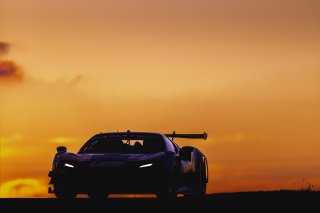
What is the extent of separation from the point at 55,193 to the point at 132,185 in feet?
5.56

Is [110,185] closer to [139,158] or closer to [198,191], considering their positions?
[139,158]

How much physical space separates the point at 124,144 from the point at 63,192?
187 centimetres

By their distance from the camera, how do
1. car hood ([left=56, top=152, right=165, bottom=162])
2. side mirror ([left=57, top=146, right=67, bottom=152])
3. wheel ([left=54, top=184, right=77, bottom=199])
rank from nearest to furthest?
car hood ([left=56, top=152, right=165, bottom=162]) < wheel ([left=54, top=184, right=77, bottom=199]) < side mirror ([left=57, top=146, right=67, bottom=152])

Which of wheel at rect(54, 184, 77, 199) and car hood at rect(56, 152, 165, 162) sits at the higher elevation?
car hood at rect(56, 152, 165, 162)

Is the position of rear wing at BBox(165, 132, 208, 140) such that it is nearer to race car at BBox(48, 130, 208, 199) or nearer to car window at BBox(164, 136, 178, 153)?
car window at BBox(164, 136, 178, 153)

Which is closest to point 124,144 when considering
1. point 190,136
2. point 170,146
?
point 170,146

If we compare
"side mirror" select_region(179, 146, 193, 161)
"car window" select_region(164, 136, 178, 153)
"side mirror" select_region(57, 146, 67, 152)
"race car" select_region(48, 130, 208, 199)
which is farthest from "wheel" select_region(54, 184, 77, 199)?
"side mirror" select_region(179, 146, 193, 161)

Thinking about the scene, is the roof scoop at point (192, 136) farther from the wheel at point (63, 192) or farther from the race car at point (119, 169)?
the wheel at point (63, 192)

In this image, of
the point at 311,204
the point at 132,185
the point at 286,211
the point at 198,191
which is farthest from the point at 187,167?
the point at 286,211

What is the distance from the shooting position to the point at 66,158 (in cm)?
1730

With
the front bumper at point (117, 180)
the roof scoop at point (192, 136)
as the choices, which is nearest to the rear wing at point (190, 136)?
the roof scoop at point (192, 136)

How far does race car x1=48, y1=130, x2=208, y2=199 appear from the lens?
16578 millimetres

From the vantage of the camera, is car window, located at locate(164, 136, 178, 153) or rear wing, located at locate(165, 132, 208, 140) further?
rear wing, located at locate(165, 132, 208, 140)

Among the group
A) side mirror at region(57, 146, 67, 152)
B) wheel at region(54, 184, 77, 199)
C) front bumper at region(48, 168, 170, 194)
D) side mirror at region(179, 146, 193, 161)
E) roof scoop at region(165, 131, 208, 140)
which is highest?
side mirror at region(57, 146, 67, 152)
